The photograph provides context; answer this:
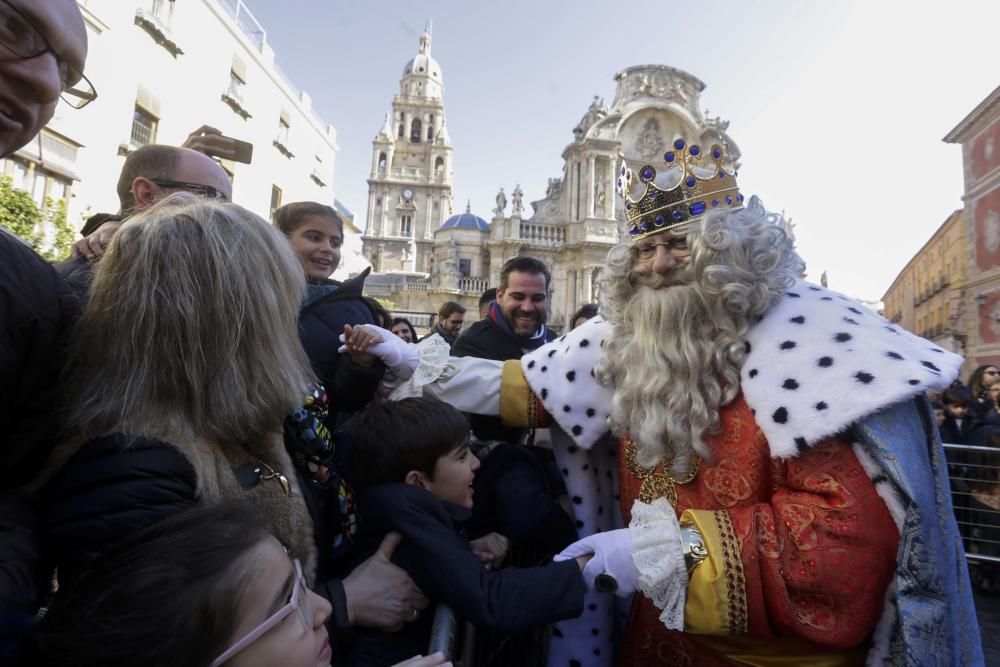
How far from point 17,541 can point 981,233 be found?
78.2 ft

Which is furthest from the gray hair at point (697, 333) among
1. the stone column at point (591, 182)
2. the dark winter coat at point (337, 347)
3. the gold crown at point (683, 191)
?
the stone column at point (591, 182)

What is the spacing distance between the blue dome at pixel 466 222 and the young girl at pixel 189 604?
32473mm

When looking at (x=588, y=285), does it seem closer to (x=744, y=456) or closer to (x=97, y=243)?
→ (x=744, y=456)

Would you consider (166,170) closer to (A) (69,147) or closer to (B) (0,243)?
(B) (0,243)

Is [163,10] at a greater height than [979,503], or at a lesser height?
greater

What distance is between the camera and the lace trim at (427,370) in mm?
2350

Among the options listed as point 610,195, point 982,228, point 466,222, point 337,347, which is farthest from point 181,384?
point 466,222

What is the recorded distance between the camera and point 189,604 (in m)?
0.83

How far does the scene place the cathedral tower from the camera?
43688 millimetres

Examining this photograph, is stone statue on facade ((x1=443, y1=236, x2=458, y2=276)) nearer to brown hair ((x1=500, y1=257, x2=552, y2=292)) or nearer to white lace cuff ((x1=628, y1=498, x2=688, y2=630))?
brown hair ((x1=500, y1=257, x2=552, y2=292))

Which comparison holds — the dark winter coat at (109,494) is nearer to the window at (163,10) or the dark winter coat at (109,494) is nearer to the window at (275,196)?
the window at (163,10)

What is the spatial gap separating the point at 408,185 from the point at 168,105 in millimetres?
35215

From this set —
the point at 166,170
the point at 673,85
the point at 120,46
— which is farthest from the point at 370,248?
the point at 166,170

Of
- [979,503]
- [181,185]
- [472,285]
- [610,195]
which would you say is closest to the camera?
[181,185]
